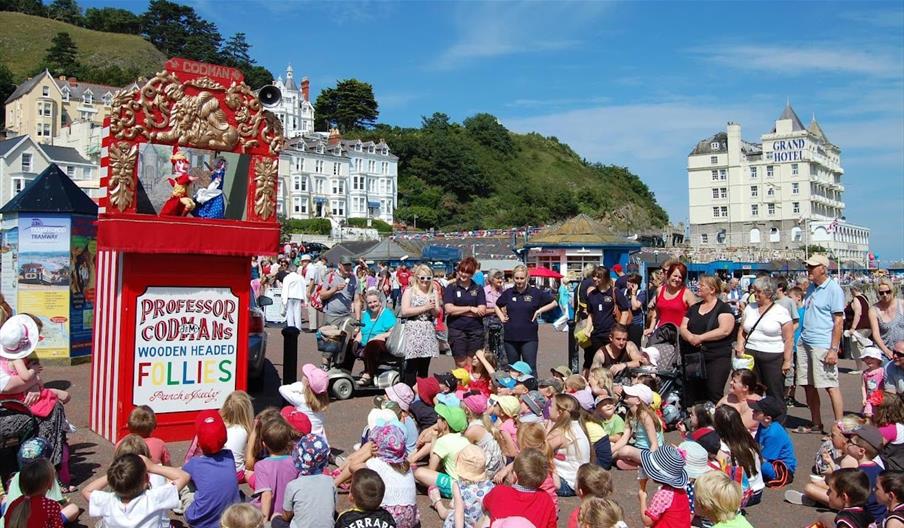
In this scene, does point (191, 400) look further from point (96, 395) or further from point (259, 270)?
point (259, 270)

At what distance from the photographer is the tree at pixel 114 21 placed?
145500 mm

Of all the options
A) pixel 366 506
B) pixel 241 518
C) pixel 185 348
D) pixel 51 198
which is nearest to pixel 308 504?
pixel 366 506

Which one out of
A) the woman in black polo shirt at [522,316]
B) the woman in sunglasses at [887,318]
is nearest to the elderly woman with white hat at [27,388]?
the woman in black polo shirt at [522,316]

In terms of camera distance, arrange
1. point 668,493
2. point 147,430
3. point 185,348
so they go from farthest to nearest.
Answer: point 185,348, point 147,430, point 668,493

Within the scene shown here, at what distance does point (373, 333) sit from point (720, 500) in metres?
5.88

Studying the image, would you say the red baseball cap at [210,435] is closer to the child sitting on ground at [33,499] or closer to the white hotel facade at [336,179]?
the child sitting on ground at [33,499]

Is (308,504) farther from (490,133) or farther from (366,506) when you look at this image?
(490,133)

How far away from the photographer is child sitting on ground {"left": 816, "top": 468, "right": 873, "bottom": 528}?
5027 mm

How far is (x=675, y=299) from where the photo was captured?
8.98 metres

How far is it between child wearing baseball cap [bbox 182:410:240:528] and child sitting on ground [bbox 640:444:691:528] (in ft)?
9.29

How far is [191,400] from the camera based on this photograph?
7.92m

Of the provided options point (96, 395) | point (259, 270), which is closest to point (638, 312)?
point (96, 395)

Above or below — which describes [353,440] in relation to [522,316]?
below

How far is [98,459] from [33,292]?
6512 mm
